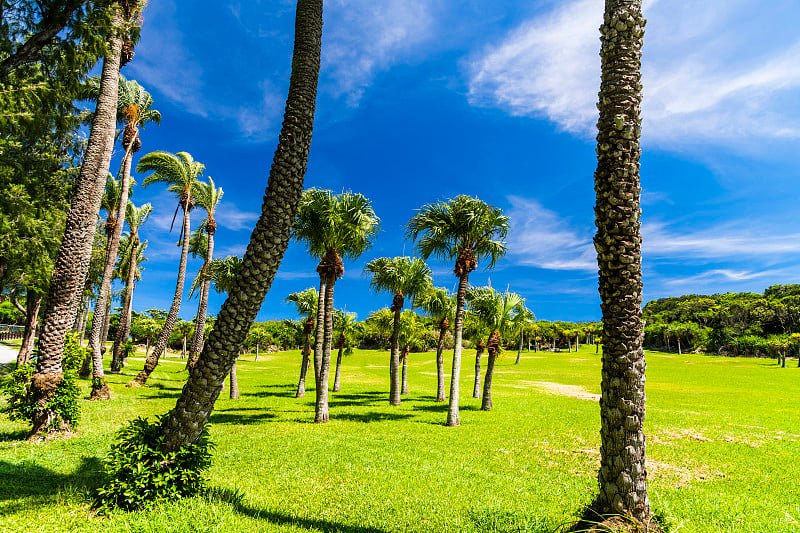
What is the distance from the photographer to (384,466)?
10258 millimetres

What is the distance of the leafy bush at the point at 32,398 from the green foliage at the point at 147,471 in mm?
5735

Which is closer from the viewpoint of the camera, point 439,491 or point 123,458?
point 123,458

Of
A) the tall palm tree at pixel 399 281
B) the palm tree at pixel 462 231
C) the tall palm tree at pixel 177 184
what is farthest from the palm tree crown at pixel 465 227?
the tall palm tree at pixel 177 184

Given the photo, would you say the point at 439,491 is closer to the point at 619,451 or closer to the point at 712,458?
the point at 619,451

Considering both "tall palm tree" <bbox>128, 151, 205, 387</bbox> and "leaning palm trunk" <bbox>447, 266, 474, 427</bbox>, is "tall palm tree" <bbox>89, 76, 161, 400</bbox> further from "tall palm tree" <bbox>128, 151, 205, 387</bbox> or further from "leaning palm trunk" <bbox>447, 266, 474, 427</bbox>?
"leaning palm trunk" <bbox>447, 266, 474, 427</bbox>

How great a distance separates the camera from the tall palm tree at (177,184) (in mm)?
26016

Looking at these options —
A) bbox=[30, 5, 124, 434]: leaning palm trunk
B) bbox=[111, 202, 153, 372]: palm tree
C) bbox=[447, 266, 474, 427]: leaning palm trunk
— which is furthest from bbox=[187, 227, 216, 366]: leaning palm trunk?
bbox=[447, 266, 474, 427]: leaning palm trunk

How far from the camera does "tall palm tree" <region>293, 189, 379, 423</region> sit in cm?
1736

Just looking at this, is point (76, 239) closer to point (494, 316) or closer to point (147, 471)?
point (147, 471)

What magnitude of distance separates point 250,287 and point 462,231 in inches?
521

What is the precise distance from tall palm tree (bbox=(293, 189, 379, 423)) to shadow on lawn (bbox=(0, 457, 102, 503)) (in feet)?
31.6

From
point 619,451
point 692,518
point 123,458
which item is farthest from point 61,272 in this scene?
point 692,518

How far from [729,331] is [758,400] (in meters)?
72.6

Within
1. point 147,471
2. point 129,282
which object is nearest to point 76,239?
point 147,471
